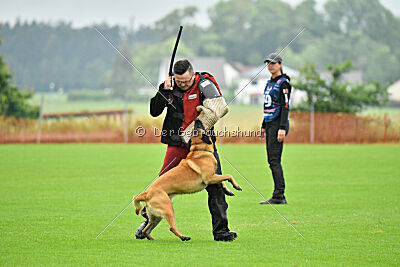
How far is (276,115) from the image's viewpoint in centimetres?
907

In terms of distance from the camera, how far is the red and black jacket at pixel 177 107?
6262 mm

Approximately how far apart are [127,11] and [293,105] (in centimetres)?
1772

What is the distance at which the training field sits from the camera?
5414mm

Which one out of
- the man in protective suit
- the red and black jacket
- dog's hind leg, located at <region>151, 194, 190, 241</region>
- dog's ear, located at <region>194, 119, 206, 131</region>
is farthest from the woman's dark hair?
dog's hind leg, located at <region>151, 194, 190, 241</region>

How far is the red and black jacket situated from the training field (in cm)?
106

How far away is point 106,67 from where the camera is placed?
45.7 meters

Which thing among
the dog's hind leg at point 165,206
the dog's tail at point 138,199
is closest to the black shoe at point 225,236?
the dog's hind leg at point 165,206

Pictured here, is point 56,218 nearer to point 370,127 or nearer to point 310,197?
point 310,197

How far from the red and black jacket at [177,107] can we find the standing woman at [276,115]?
273 cm

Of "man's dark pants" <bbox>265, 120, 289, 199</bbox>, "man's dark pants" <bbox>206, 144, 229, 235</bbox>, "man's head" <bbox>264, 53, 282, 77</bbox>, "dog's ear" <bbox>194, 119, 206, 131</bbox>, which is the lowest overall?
"man's dark pants" <bbox>206, 144, 229, 235</bbox>

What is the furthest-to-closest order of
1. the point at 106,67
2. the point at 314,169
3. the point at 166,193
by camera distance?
1. the point at 106,67
2. the point at 314,169
3. the point at 166,193

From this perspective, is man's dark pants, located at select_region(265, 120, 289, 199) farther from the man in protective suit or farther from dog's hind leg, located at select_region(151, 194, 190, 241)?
dog's hind leg, located at select_region(151, 194, 190, 241)

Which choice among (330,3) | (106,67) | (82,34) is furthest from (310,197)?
(106,67)

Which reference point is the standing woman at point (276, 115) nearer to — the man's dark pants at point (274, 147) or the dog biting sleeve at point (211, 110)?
the man's dark pants at point (274, 147)
